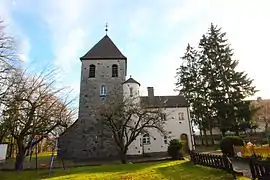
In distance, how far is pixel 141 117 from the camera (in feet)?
73.9

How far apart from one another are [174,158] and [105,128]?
9927 mm

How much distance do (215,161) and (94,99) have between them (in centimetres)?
1949

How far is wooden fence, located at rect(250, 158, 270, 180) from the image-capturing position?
7.47 metres

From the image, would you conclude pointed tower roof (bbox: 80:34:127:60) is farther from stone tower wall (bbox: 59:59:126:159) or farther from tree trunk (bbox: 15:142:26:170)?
tree trunk (bbox: 15:142:26:170)

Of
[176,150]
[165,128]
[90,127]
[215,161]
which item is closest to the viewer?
[215,161]

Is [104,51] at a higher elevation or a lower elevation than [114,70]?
higher

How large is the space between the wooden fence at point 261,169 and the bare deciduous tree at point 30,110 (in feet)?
47.5

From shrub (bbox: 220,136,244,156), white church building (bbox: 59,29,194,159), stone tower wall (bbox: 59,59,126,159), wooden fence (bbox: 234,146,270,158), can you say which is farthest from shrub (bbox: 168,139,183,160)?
stone tower wall (bbox: 59,59,126,159)

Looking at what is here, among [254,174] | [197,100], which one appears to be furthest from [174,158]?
[197,100]

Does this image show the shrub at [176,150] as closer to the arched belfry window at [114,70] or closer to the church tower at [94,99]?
the church tower at [94,99]

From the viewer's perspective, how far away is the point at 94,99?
29391mm

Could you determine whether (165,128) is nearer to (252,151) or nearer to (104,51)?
(104,51)

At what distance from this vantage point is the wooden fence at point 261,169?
7.47 metres

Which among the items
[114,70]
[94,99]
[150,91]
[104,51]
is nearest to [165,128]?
[150,91]
